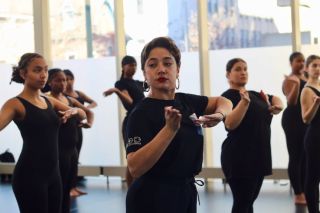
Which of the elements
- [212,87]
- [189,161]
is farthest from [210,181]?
[189,161]

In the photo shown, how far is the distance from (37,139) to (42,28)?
16.4 ft

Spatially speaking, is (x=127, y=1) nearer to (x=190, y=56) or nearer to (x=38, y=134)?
(x=190, y=56)

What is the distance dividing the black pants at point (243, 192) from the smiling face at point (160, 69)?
5.65ft

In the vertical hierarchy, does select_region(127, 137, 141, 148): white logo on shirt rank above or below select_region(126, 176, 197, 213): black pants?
above

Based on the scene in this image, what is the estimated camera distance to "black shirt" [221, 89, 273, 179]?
367 centimetres

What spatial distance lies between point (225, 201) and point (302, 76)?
1.66 metres

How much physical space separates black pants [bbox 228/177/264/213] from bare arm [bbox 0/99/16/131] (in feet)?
5.27

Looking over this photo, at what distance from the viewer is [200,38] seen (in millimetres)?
7285

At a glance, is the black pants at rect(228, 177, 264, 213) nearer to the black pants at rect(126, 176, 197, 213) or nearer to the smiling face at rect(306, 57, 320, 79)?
the smiling face at rect(306, 57, 320, 79)

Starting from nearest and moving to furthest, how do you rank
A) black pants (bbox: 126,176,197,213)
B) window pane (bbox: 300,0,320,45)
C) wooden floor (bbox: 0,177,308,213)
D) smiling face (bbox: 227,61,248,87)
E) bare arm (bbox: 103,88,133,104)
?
black pants (bbox: 126,176,197,213) < smiling face (bbox: 227,61,248,87) < wooden floor (bbox: 0,177,308,213) < bare arm (bbox: 103,88,133,104) < window pane (bbox: 300,0,320,45)

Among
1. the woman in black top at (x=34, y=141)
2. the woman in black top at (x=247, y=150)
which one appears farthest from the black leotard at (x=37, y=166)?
the woman in black top at (x=247, y=150)

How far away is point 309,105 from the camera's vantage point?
4254 millimetres

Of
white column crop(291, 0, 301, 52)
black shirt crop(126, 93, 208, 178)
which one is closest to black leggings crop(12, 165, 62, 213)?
black shirt crop(126, 93, 208, 178)

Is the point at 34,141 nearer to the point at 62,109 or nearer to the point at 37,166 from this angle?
the point at 37,166
